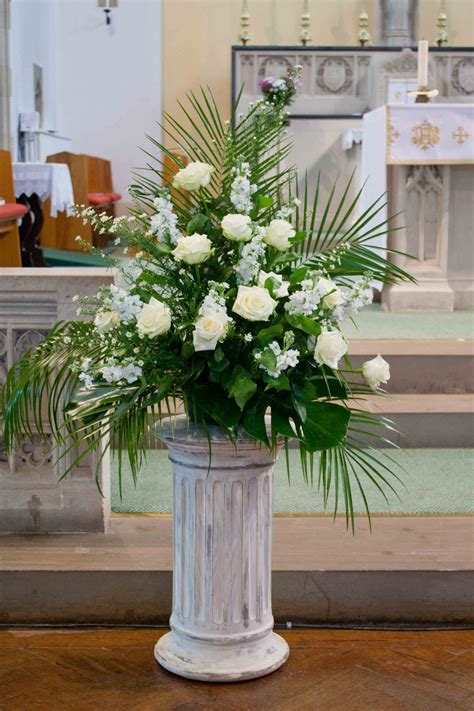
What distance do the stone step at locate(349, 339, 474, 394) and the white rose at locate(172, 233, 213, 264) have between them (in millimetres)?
2216

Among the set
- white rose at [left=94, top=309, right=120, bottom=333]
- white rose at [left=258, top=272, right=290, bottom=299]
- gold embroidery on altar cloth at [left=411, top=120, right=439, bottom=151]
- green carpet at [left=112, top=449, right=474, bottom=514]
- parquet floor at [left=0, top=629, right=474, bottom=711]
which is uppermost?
gold embroidery on altar cloth at [left=411, top=120, right=439, bottom=151]

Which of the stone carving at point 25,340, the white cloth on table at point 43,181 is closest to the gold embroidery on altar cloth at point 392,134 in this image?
the white cloth on table at point 43,181

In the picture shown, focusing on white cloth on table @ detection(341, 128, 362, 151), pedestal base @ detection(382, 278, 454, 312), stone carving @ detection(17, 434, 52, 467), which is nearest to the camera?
stone carving @ detection(17, 434, 52, 467)

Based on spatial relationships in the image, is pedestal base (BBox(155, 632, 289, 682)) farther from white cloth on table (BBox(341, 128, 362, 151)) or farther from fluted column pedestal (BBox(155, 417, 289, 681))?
white cloth on table (BBox(341, 128, 362, 151))

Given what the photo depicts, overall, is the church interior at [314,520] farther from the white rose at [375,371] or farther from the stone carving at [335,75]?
the stone carving at [335,75]

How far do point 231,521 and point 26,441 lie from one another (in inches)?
35.4

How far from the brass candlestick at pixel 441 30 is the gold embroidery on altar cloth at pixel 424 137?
21.4 feet

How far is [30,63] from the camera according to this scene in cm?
1134

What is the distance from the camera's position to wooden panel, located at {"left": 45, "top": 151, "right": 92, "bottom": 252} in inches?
377

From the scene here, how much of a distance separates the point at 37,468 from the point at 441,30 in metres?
10.4

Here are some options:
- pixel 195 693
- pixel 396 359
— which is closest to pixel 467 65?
pixel 396 359

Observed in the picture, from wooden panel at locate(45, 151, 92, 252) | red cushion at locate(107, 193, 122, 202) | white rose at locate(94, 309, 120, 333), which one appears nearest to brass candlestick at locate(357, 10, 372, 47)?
red cushion at locate(107, 193, 122, 202)

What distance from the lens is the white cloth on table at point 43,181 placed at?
25.9 ft

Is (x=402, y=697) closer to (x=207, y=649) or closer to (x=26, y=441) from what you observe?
(x=207, y=649)
